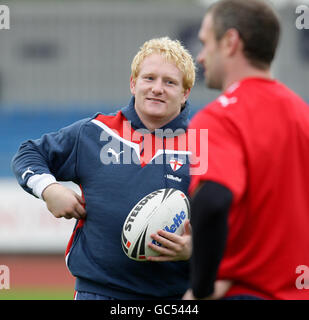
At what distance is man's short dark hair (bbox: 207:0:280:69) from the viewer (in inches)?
115

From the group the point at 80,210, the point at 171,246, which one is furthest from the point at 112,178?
the point at 171,246

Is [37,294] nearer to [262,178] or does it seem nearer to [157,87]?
[157,87]

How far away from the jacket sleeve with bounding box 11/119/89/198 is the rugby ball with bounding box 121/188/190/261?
21.3 inches

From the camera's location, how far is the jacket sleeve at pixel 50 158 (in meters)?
4.11

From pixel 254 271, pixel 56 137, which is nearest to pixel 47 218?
pixel 56 137

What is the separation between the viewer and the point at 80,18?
65.0 feet

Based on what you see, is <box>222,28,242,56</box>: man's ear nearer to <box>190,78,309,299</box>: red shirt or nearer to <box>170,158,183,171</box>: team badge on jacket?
<box>190,78,309,299</box>: red shirt

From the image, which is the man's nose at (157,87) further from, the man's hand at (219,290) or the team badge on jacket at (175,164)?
the man's hand at (219,290)

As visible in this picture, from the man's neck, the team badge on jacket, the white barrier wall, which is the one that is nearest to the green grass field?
the white barrier wall

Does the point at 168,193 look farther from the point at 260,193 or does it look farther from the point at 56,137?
the point at 260,193

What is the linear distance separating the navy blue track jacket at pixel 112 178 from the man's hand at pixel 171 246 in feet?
0.57

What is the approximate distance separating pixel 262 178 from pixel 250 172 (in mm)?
59

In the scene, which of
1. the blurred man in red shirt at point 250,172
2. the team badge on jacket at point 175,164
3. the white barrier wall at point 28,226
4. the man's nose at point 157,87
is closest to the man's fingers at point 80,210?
the team badge on jacket at point 175,164

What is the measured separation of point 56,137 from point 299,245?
73.7 inches
